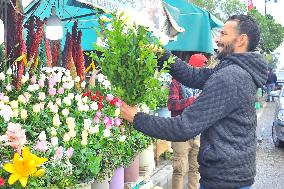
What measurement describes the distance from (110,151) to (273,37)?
2154 inches

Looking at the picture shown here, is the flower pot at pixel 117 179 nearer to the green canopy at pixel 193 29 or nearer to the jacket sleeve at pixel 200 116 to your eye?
the jacket sleeve at pixel 200 116

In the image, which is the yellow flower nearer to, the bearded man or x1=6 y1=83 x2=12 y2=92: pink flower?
the bearded man

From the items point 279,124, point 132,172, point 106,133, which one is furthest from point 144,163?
point 279,124

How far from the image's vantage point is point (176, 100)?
595 centimetres

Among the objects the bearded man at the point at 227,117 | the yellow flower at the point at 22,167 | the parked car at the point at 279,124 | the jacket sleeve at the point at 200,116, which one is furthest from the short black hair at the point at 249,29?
the parked car at the point at 279,124

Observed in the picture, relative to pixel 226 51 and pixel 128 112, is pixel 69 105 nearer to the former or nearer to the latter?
pixel 128 112

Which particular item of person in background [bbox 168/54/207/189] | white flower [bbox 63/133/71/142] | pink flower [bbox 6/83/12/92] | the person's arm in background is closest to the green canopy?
person in background [bbox 168/54/207/189]

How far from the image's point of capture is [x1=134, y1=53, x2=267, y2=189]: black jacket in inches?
108

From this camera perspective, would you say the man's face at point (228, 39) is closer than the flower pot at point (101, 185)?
Yes

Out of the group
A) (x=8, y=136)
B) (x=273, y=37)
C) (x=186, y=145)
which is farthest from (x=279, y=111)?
(x=273, y=37)

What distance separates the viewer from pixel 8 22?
14.9 ft

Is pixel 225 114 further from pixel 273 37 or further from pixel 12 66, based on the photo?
pixel 273 37

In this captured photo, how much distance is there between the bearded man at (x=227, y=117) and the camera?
9.03ft

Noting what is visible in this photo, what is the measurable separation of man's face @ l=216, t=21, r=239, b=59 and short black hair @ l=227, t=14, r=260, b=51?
0.04m
